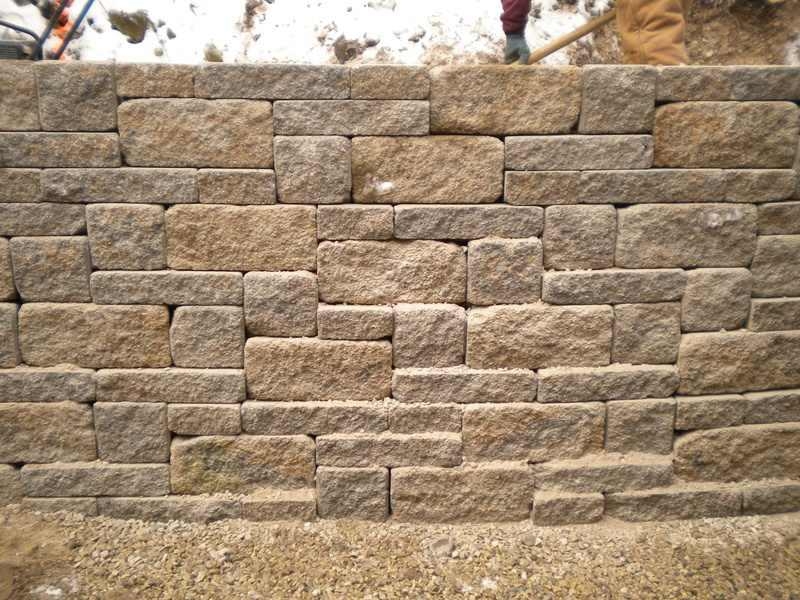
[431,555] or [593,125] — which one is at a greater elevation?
[593,125]

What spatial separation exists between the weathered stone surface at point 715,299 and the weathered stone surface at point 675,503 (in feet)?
2.86

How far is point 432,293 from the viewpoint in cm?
242

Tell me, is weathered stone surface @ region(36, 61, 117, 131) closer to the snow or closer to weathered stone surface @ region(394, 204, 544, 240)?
the snow

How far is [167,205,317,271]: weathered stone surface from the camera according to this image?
232cm

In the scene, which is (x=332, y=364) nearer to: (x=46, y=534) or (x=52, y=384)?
(x=52, y=384)

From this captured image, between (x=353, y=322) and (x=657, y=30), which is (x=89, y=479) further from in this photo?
(x=657, y=30)

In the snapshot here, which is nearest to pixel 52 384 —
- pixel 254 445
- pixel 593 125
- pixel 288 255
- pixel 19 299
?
pixel 19 299

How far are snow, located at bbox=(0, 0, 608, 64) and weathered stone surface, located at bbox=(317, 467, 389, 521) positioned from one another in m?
2.60

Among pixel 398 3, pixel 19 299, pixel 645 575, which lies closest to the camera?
pixel 645 575

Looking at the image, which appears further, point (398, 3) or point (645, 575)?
point (398, 3)

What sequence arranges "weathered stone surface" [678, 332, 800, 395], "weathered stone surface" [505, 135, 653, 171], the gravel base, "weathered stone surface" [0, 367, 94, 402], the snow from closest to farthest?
the gravel base
"weathered stone surface" [505, 135, 653, 171]
"weathered stone surface" [0, 367, 94, 402]
"weathered stone surface" [678, 332, 800, 395]
the snow

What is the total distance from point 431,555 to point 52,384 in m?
2.08

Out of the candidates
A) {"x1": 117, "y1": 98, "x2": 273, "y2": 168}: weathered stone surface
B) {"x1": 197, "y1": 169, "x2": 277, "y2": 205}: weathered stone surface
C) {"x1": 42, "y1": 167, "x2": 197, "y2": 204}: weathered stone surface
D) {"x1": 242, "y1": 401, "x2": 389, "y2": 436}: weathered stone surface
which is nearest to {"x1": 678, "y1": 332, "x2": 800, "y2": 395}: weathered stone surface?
{"x1": 242, "y1": 401, "x2": 389, "y2": 436}: weathered stone surface

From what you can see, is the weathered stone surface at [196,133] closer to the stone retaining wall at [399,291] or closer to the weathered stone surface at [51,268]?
the stone retaining wall at [399,291]
